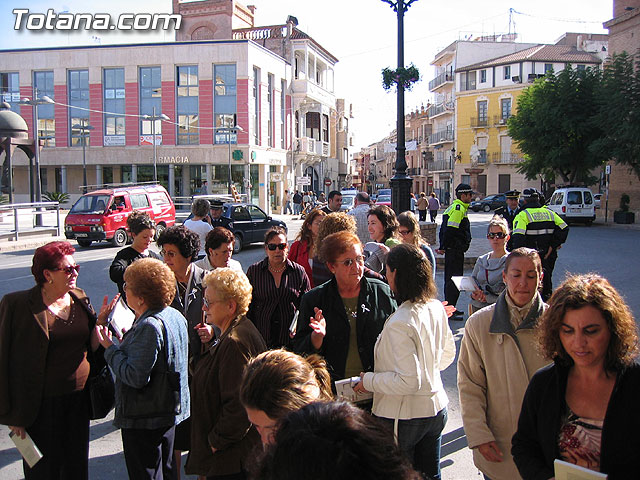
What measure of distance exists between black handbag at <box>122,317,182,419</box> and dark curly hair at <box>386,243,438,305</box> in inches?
53.1

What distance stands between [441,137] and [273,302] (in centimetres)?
6852

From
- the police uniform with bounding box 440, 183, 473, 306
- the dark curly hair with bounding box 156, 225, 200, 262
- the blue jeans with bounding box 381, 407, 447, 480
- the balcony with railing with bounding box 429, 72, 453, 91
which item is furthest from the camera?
the balcony with railing with bounding box 429, 72, 453, 91

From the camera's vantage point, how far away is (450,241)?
8211 millimetres

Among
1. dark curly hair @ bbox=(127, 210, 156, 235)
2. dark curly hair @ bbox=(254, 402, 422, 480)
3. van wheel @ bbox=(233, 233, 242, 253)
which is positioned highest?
dark curly hair @ bbox=(127, 210, 156, 235)

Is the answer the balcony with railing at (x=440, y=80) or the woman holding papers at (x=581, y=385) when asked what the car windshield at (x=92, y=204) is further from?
the balcony with railing at (x=440, y=80)

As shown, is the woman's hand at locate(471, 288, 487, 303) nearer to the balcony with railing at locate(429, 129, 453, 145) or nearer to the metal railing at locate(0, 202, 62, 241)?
the metal railing at locate(0, 202, 62, 241)

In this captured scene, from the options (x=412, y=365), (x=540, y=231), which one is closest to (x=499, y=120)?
(x=540, y=231)

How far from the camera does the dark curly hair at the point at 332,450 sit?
3.73 feet

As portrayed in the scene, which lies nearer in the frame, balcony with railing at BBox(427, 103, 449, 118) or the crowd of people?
the crowd of people

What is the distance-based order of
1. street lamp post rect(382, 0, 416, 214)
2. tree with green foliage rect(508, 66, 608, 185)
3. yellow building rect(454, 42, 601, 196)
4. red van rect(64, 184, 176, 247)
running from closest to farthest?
street lamp post rect(382, 0, 416, 214)
red van rect(64, 184, 176, 247)
tree with green foliage rect(508, 66, 608, 185)
yellow building rect(454, 42, 601, 196)

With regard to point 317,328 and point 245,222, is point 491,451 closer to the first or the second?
point 317,328

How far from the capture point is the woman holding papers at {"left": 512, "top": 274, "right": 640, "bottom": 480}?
2.21 m

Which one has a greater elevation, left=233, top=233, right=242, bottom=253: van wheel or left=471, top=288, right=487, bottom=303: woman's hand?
left=471, top=288, right=487, bottom=303: woman's hand

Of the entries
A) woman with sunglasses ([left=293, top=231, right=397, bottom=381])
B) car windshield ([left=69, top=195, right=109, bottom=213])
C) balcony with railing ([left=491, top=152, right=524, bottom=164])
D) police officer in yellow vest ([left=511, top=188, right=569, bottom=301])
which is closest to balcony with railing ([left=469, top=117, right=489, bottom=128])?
balcony with railing ([left=491, top=152, right=524, bottom=164])
